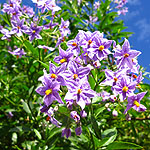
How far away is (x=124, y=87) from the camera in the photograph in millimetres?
1258

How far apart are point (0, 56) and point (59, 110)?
1.57 metres

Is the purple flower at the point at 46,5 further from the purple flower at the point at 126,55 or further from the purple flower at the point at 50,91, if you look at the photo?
the purple flower at the point at 50,91

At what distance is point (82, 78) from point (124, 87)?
0.29 meters

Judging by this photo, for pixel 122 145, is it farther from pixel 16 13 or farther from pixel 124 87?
pixel 16 13

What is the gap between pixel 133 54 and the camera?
4.66ft

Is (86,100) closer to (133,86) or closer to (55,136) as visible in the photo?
(133,86)

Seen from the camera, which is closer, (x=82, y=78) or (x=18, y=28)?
(x=82, y=78)

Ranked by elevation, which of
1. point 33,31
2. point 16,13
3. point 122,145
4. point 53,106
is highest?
point 16,13

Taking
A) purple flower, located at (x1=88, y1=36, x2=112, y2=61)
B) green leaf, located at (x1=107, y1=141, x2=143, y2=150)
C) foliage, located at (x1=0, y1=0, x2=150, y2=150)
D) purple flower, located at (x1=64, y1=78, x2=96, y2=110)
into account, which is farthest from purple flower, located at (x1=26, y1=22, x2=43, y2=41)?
green leaf, located at (x1=107, y1=141, x2=143, y2=150)

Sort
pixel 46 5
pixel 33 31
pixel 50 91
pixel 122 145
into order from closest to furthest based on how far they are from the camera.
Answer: pixel 50 91
pixel 122 145
pixel 33 31
pixel 46 5

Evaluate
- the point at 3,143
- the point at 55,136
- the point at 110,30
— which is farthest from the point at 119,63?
the point at 3,143

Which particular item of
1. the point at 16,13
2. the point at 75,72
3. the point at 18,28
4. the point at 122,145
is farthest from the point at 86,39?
the point at 16,13

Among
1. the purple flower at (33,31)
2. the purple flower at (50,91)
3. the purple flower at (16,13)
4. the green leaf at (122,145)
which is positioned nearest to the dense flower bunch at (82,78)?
the purple flower at (50,91)

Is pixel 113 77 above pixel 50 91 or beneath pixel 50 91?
above
